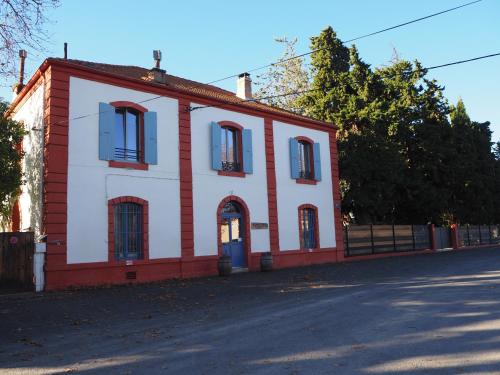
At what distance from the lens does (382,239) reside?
968 inches

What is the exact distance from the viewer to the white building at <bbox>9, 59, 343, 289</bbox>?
13.7 m

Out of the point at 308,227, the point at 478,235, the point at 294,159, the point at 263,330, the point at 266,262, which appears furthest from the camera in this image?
the point at 478,235

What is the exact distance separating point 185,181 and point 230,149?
2.94 metres

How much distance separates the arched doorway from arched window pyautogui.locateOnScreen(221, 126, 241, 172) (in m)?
1.44

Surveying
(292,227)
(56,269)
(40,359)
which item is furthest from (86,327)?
(292,227)

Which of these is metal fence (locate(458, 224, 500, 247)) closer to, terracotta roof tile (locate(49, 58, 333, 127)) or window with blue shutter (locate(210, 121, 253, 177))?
terracotta roof tile (locate(49, 58, 333, 127))

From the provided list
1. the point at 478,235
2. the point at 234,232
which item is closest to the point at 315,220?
the point at 234,232

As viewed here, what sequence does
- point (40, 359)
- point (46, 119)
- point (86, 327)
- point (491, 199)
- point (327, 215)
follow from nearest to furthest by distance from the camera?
point (40, 359) < point (86, 327) < point (46, 119) < point (327, 215) < point (491, 199)

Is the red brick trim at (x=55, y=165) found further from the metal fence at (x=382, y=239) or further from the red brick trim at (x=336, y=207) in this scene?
the metal fence at (x=382, y=239)

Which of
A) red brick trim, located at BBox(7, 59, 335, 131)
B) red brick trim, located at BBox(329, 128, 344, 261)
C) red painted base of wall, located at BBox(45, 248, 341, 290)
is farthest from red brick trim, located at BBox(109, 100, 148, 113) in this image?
red brick trim, located at BBox(329, 128, 344, 261)

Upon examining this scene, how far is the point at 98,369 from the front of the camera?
528 centimetres

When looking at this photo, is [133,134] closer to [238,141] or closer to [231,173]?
[231,173]

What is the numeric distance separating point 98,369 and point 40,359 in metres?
1.09

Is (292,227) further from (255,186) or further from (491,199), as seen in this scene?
(491,199)
